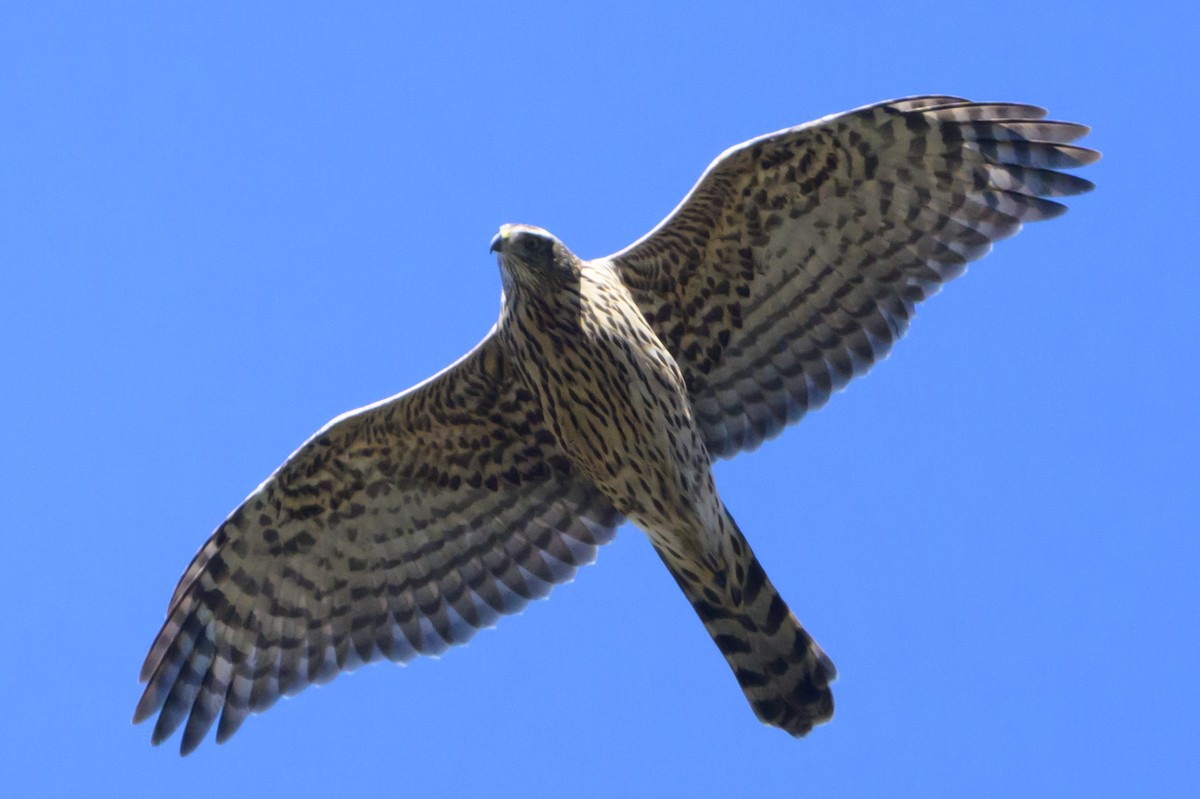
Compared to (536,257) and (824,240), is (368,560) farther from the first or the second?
(824,240)

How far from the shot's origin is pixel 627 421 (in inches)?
389

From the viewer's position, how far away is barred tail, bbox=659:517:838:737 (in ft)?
33.0

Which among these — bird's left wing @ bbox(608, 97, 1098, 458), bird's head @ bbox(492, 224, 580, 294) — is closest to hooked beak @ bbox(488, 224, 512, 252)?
bird's head @ bbox(492, 224, 580, 294)

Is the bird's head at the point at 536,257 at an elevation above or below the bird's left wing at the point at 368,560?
above

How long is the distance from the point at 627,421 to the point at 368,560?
6.81 feet

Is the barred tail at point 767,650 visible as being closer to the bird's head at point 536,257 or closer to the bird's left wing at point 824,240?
the bird's left wing at point 824,240

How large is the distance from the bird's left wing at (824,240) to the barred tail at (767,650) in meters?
0.84

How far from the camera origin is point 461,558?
11008mm

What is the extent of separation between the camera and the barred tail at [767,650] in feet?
33.0

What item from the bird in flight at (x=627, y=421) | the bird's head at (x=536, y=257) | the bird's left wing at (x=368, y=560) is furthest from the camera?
the bird's left wing at (x=368, y=560)

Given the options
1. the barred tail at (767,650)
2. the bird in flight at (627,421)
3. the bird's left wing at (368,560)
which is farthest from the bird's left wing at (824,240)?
the bird's left wing at (368,560)

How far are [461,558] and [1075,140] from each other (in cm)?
422

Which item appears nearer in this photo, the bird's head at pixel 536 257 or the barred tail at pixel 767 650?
the bird's head at pixel 536 257

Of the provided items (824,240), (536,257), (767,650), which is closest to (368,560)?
(536,257)
